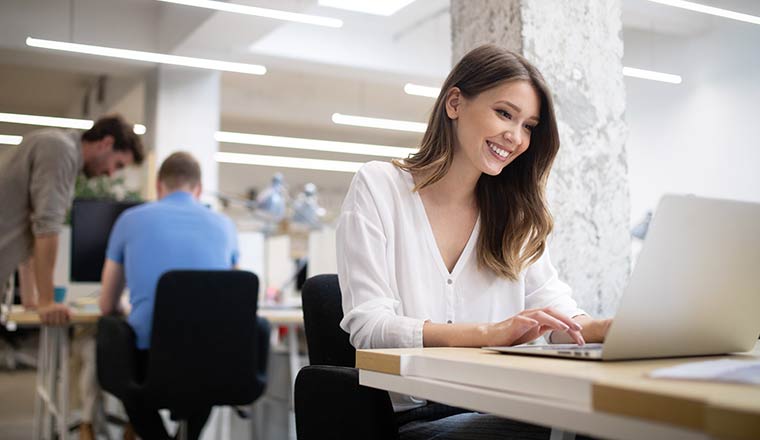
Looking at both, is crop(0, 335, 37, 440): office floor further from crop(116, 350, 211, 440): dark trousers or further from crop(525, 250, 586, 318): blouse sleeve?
crop(525, 250, 586, 318): blouse sleeve

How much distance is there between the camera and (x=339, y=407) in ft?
3.52

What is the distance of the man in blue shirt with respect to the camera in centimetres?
262

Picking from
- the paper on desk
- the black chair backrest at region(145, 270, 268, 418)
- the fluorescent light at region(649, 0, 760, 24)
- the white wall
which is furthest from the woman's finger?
the black chair backrest at region(145, 270, 268, 418)

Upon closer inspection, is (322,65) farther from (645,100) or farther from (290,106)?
(645,100)

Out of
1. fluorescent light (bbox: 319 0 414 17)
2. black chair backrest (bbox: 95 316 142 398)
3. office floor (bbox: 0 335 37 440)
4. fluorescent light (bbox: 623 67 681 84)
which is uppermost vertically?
fluorescent light (bbox: 319 0 414 17)

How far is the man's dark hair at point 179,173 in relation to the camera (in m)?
2.89

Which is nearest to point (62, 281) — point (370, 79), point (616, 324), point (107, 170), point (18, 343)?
point (107, 170)

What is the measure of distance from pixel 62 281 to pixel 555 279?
2840mm

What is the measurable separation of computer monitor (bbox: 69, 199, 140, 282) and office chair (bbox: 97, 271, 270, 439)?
864 mm

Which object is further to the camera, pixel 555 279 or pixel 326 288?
pixel 555 279

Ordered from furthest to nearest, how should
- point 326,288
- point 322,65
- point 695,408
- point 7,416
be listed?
point 322,65
point 7,416
point 326,288
point 695,408

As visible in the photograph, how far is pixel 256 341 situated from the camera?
2.76 m

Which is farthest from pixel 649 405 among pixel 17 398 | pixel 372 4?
pixel 17 398

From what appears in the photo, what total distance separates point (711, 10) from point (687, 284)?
149 cm
